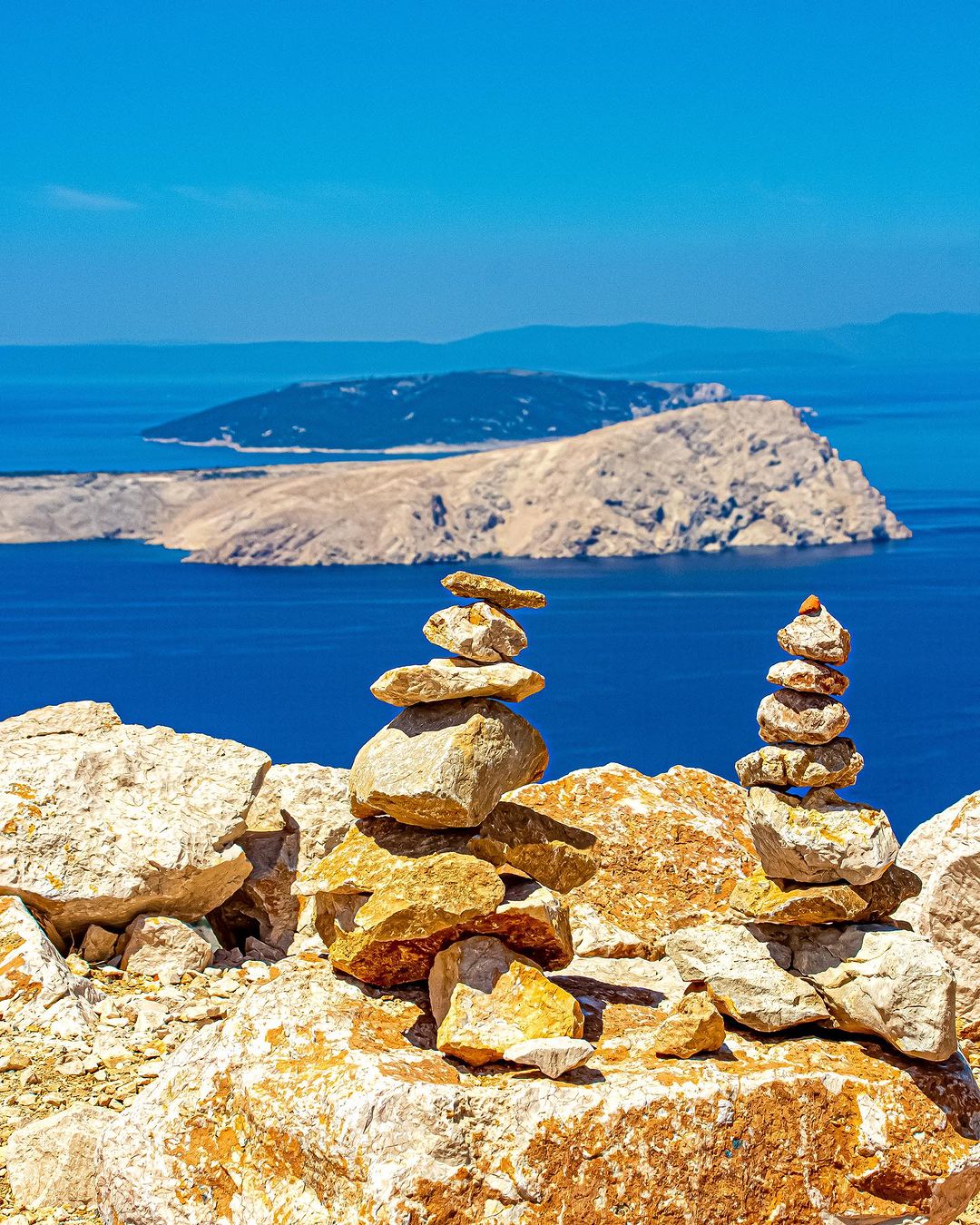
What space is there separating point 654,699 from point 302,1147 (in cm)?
14127

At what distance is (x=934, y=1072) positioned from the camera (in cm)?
1115

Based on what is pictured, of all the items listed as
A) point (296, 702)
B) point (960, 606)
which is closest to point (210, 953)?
point (296, 702)

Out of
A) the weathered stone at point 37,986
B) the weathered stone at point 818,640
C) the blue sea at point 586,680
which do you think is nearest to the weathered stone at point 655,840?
the weathered stone at point 818,640

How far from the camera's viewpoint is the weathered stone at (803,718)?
1169 centimetres

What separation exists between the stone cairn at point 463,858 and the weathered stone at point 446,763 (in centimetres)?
1

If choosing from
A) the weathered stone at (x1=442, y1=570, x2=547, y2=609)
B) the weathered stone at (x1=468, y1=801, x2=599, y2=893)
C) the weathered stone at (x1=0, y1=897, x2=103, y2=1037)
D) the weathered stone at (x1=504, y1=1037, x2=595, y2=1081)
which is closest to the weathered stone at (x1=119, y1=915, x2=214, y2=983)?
the weathered stone at (x1=0, y1=897, x2=103, y2=1037)

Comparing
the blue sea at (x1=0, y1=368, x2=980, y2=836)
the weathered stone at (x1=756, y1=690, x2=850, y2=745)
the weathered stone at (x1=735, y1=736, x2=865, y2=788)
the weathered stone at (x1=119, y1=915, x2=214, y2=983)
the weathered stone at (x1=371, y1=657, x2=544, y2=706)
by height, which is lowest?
the blue sea at (x1=0, y1=368, x2=980, y2=836)

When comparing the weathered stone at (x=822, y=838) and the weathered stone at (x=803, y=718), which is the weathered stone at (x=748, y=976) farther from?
the weathered stone at (x=803, y=718)

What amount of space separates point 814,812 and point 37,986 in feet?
24.1

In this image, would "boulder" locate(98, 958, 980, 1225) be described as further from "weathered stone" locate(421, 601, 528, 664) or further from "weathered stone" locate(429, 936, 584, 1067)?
"weathered stone" locate(421, 601, 528, 664)

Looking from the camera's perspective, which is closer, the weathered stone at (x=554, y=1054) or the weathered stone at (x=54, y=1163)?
the weathered stone at (x=554, y=1054)

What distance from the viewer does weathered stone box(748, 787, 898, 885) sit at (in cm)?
1141

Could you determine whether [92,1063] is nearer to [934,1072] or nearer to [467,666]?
[467,666]

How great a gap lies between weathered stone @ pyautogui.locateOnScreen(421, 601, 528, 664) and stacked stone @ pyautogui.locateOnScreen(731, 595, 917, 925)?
7.17 feet
